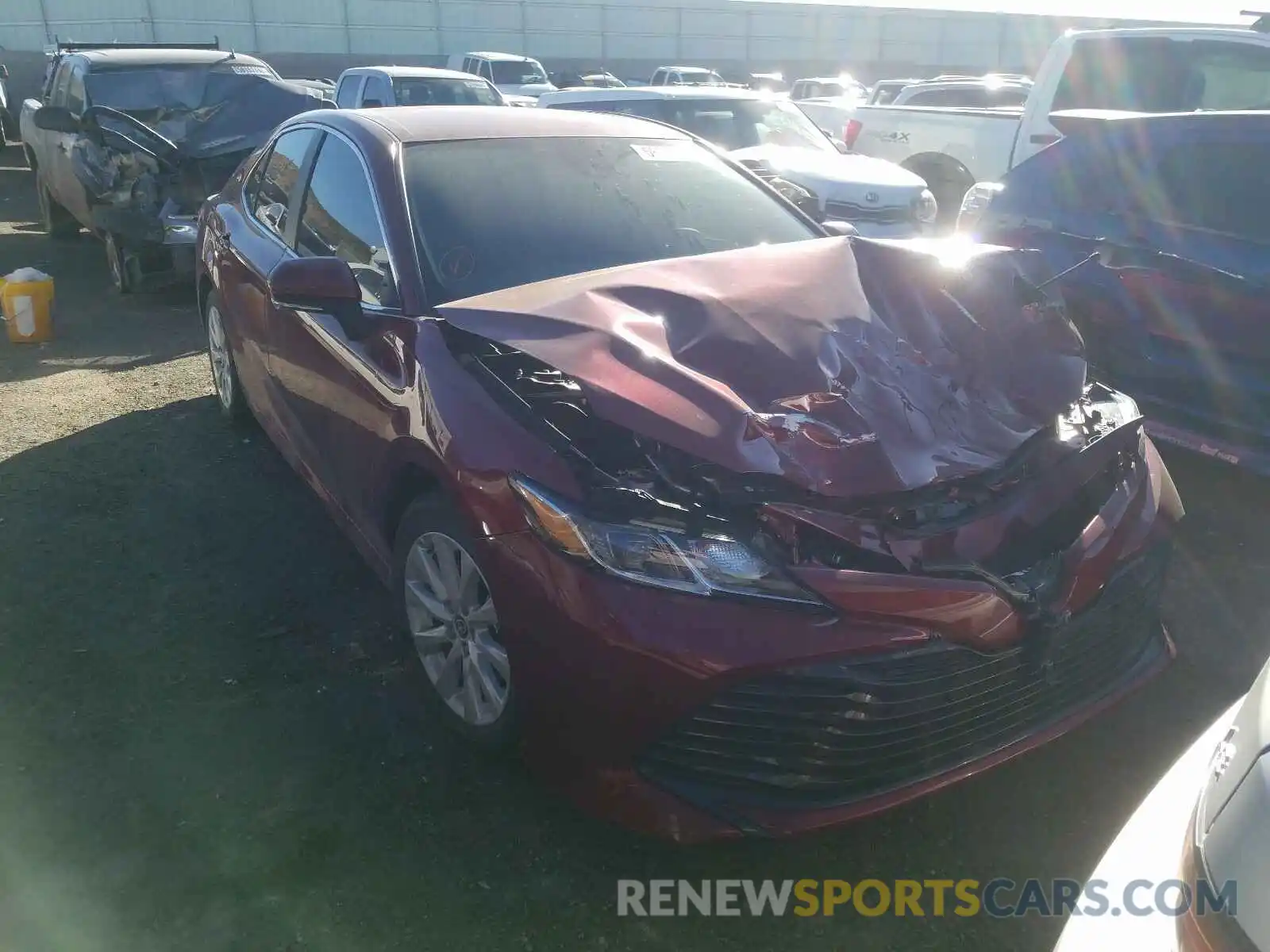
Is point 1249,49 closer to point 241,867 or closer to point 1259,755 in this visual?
point 1259,755

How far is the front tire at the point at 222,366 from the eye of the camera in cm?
500

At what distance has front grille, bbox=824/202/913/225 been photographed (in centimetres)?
840

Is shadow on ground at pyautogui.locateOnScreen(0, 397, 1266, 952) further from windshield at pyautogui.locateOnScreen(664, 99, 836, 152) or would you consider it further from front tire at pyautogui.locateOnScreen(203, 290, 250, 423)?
windshield at pyautogui.locateOnScreen(664, 99, 836, 152)

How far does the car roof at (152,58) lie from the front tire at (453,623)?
26.4 feet

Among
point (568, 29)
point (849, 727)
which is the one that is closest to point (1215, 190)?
point (849, 727)

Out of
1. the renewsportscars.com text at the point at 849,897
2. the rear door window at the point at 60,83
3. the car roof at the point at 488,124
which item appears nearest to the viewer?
the renewsportscars.com text at the point at 849,897

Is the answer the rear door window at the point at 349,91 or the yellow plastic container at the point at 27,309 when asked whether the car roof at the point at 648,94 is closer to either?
the rear door window at the point at 349,91

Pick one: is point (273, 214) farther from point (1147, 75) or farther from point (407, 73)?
point (407, 73)

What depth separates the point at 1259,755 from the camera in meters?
1.33

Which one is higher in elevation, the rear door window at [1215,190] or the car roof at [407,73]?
the car roof at [407,73]

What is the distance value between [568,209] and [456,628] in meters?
1.55

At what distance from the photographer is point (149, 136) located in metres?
8.40

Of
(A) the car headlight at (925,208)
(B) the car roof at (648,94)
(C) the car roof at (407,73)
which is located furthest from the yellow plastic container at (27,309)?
(A) the car headlight at (925,208)

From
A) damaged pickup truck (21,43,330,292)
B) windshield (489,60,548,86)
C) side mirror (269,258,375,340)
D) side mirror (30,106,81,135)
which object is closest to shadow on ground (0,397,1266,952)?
side mirror (269,258,375,340)
